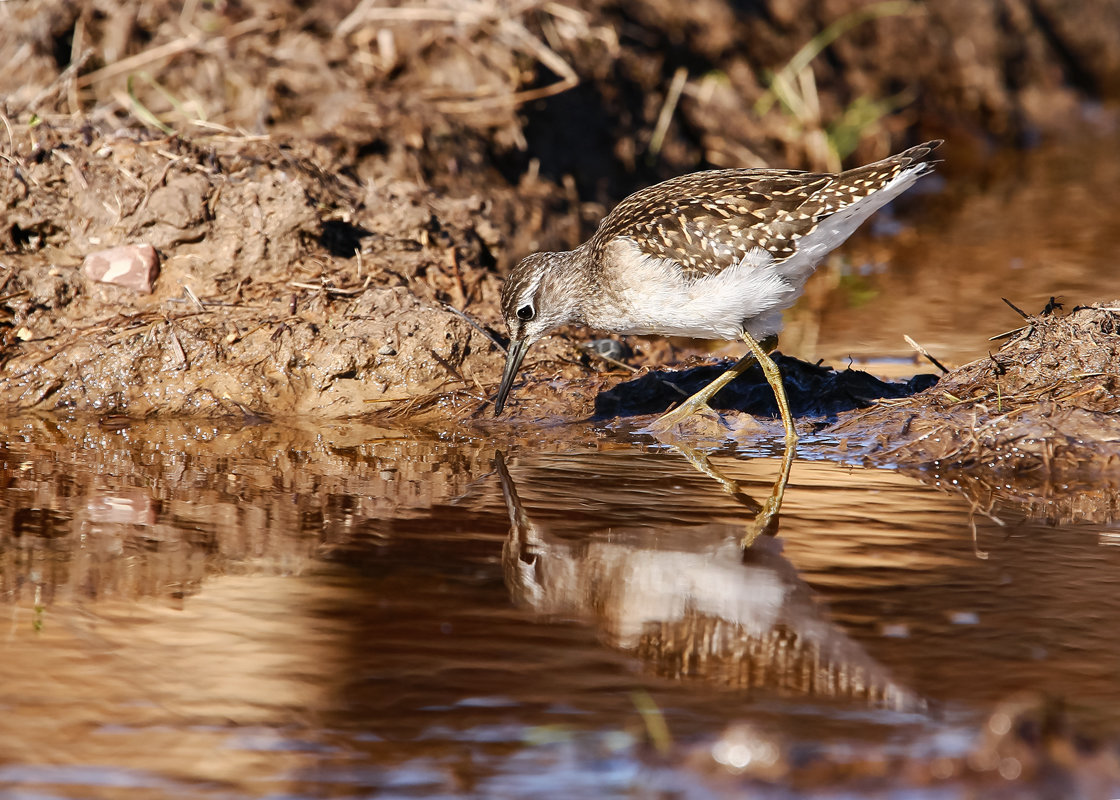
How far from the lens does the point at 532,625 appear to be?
4.03 meters

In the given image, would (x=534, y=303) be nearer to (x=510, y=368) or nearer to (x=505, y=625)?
(x=510, y=368)

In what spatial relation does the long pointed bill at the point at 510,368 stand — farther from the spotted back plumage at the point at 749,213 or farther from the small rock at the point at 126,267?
the small rock at the point at 126,267

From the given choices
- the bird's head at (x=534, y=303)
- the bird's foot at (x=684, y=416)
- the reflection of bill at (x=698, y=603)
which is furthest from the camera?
the bird's head at (x=534, y=303)

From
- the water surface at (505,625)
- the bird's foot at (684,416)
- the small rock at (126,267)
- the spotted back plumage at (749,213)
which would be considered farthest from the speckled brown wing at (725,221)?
the small rock at (126,267)

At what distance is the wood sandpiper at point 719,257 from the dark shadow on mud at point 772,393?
355 millimetres

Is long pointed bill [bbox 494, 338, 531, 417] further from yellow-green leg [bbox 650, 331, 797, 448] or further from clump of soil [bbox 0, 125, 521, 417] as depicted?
yellow-green leg [bbox 650, 331, 797, 448]

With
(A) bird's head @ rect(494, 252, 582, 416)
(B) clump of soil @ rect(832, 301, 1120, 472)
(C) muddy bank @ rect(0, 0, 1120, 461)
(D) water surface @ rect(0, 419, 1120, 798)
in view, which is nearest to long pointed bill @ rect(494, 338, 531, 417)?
(A) bird's head @ rect(494, 252, 582, 416)

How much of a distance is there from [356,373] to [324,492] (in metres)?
1.62

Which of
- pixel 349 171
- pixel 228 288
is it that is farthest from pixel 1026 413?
pixel 349 171

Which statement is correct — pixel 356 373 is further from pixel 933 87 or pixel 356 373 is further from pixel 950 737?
pixel 933 87

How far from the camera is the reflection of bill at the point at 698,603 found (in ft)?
12.1

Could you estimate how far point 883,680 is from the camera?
11.8ft

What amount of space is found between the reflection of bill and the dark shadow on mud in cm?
194

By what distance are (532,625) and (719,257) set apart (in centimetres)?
298
